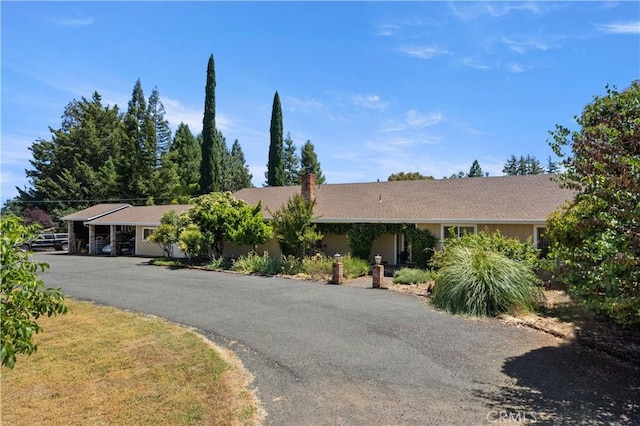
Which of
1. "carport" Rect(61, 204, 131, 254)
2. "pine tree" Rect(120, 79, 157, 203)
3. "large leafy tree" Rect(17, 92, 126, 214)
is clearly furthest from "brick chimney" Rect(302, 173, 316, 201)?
"large leafy tree" Rect(17, 92, 126, 214)

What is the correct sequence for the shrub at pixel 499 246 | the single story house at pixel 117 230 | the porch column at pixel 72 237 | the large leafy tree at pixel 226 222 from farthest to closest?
the porch column at pixel 72 237, the single story house at pixel 117 230, the large leafy tree at pixel 226 222, the shrub at pixel 499 246

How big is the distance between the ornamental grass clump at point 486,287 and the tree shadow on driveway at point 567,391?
280cm

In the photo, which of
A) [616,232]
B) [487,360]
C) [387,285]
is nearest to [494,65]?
[387,285]

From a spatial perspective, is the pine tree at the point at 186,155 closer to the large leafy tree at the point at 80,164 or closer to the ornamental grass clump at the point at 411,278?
the large leafy tree at the point at 80,164

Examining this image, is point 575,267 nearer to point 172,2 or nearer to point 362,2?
point 362,2

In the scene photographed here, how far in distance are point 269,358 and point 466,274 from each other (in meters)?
6.39

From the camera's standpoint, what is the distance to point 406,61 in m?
15.1

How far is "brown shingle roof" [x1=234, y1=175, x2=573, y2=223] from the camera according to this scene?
59.8 ft

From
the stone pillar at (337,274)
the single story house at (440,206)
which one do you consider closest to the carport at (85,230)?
the single story house at (440,206)

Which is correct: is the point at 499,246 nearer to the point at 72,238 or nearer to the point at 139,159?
the point at 72,238

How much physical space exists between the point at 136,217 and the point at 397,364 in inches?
1086

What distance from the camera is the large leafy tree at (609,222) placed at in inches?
204

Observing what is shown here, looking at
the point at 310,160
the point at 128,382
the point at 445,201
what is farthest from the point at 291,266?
the point at 310,160

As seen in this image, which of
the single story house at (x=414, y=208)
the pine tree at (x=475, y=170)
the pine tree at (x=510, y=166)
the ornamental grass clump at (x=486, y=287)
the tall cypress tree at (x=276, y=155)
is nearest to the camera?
the ornamental grass clump at (x=486, y=287)
